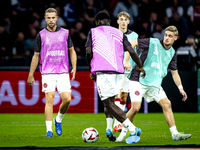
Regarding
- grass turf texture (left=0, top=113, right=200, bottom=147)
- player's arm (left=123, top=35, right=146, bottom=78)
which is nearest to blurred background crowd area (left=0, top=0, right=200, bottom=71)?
grass turf texture (left=0, top=113, right=200, bottom=147)

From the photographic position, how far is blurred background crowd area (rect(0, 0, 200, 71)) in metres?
13.6

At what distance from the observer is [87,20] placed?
14.7 m

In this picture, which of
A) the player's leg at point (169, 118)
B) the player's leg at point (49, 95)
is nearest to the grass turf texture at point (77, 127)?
the player's leg at point (169, 118)

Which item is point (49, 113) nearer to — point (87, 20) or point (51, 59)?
point (51, 59)

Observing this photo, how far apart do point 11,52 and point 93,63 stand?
811cm

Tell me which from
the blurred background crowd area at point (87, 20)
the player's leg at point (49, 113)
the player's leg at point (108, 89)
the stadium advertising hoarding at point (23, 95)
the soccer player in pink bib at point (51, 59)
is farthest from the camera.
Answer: the blurred background crowd area at point (87, 20)

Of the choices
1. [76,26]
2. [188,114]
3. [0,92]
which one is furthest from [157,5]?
[0,92]

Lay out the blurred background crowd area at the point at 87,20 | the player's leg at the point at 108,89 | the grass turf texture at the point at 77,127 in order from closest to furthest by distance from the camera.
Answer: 1. the player's leg at the point at 108,89
2. the grass turf texture at the point at 77,127
3. the blurred background crowd area at the point at 87,20

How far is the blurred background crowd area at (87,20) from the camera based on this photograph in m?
13.6

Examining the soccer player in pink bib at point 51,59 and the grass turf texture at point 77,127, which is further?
the soccer player in pink bib at point 51,59

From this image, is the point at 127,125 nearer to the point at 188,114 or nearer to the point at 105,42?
the point at 105,42

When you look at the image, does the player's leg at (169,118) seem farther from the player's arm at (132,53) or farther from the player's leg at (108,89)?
the player's leg at (108,89)

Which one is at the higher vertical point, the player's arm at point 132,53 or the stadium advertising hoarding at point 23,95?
the player's arm at point 132,53

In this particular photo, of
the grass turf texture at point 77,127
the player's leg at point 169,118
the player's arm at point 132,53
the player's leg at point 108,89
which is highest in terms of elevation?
the player's arm at point 132,53
